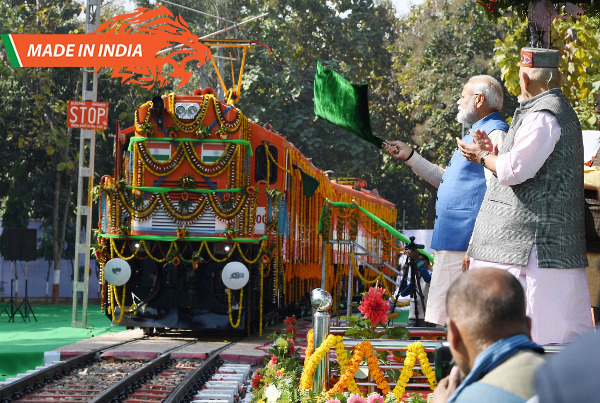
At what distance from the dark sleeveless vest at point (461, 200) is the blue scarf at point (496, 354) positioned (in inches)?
126

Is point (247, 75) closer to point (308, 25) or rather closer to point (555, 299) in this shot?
point (308, 25)

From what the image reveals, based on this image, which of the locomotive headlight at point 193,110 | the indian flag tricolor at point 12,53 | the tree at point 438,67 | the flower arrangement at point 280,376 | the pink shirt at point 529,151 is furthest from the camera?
the tree at point 438,67

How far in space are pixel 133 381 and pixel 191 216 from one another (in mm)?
4199

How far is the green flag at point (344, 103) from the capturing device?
5648mm

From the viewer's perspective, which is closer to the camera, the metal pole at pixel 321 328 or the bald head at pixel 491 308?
the bald head at pixel 491 308

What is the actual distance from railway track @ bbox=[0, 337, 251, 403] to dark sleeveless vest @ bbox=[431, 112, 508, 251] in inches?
156

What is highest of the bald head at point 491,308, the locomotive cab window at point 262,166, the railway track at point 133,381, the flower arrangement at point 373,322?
the locomotive cab window at point 262,166

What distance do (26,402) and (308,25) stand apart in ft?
101

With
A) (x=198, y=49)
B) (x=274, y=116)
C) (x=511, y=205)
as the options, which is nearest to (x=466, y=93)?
(x=511, y=205)

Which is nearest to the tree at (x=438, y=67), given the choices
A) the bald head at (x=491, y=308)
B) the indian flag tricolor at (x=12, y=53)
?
the indian flag tricolor at (x=12, y=53)

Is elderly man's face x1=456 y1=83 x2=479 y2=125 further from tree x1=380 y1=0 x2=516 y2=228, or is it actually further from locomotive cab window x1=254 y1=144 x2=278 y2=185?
tree x1=380 y1=0 x2=516 y2=228

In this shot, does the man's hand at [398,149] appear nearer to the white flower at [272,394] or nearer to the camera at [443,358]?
the white flower at [272,394]

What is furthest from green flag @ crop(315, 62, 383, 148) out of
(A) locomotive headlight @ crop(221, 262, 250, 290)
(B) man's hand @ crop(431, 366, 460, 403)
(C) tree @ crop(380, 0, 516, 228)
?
(C) tree @ crop(380, 0, 516, 228)

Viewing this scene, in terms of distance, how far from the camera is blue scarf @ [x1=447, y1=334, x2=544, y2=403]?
217 cm
